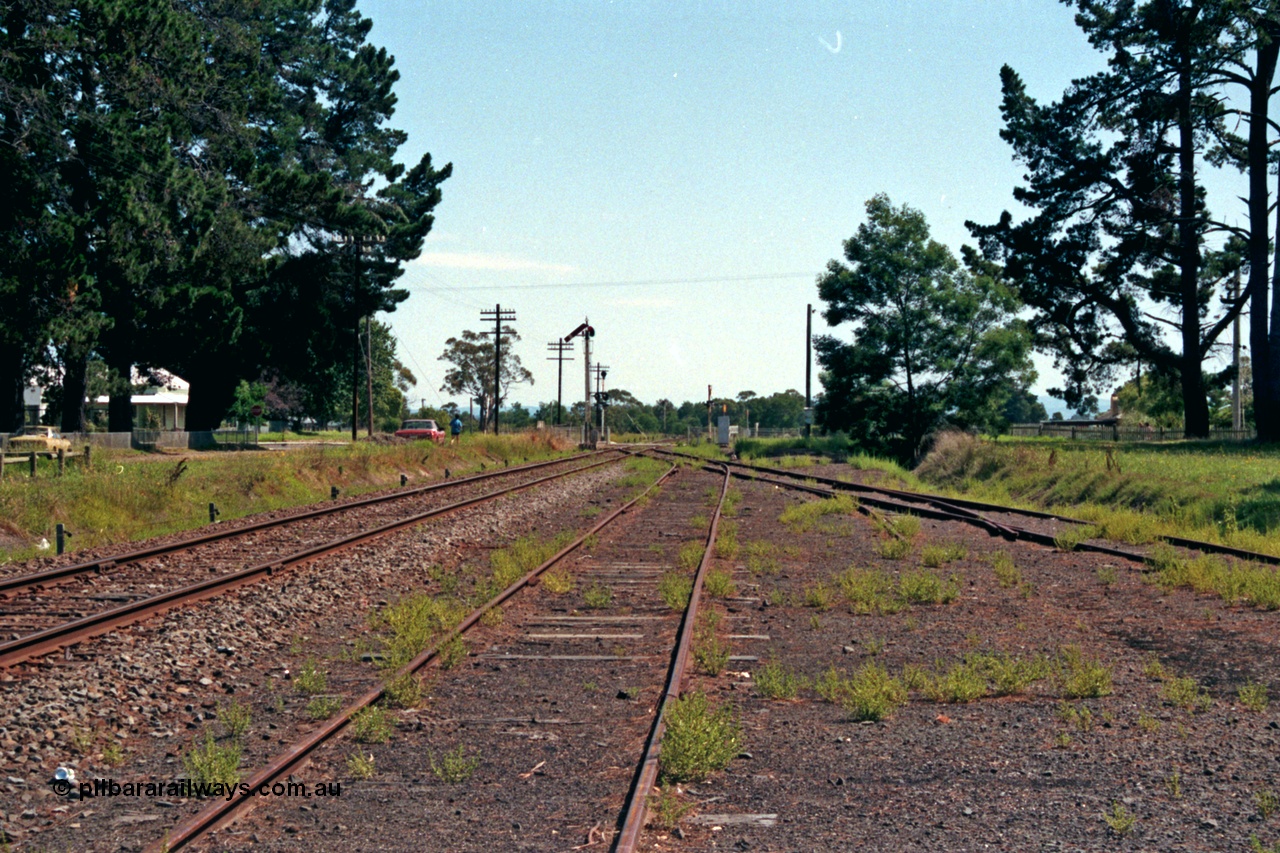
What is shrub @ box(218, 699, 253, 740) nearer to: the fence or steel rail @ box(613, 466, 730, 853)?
steel rail @ box(613, 466, 730, 853)

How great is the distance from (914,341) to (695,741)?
49361 mm

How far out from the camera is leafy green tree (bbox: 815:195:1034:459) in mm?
53219

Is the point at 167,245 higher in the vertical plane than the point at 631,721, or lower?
higher

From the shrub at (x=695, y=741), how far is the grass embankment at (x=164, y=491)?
461 inches

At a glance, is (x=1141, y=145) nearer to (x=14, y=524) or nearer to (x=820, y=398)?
(x=820, y=398)

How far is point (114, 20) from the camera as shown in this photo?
107 ft

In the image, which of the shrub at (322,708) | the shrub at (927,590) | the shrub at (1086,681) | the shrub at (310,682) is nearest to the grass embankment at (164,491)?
the shrub at (310,682)

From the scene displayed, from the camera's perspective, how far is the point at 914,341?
53.5 m

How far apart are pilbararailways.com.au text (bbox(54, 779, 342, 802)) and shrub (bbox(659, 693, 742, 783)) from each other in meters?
1.74

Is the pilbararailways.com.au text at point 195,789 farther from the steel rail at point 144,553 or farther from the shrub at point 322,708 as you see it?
the steel rail at point 144,553

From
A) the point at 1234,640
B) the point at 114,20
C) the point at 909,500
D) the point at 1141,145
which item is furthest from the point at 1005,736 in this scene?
the point at 1141,145

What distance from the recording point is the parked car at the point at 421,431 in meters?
59.1

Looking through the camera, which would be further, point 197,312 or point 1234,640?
point 197,312

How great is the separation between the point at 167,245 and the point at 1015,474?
26.9 meters
